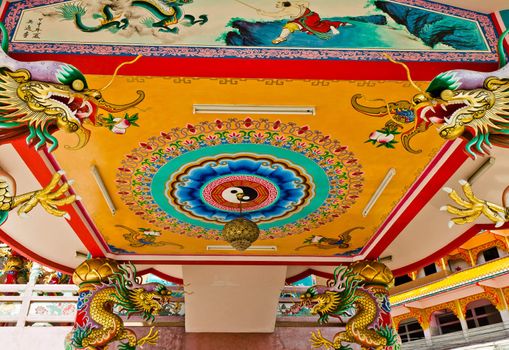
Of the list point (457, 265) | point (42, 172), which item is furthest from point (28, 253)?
point (457, 265)

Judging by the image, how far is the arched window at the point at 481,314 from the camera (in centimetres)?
1200

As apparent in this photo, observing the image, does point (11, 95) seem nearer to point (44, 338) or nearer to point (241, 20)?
point (241, 20)

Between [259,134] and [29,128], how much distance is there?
6.11 ft

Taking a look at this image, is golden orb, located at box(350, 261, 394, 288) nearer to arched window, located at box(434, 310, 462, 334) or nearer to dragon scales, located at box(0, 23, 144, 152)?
dragon scales, located at box(0, 23, 144, 152)

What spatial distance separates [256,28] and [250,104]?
26.5 inches

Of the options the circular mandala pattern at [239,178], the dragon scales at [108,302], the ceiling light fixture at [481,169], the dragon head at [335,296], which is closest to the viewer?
the circular mandala pattern at [239,178]

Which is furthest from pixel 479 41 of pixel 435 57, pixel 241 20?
pixel 241 20

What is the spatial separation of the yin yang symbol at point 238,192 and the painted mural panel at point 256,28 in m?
2.20

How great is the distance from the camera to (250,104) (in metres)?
3.28

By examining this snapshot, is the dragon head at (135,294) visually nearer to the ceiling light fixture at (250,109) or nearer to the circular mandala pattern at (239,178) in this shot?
the circular mandala pattern at (239,178)

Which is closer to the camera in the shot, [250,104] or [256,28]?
[256,28]

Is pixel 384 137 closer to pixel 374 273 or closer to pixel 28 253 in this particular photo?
pixel 374 273

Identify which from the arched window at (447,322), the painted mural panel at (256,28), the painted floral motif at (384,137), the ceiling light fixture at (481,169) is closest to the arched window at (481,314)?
the arched window at (447,322)

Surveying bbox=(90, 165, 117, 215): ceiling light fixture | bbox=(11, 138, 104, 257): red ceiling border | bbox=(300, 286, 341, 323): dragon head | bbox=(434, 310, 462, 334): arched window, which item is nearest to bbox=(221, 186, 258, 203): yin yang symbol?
bbox=(90, 165, 117, 215): ceiling light fixture
